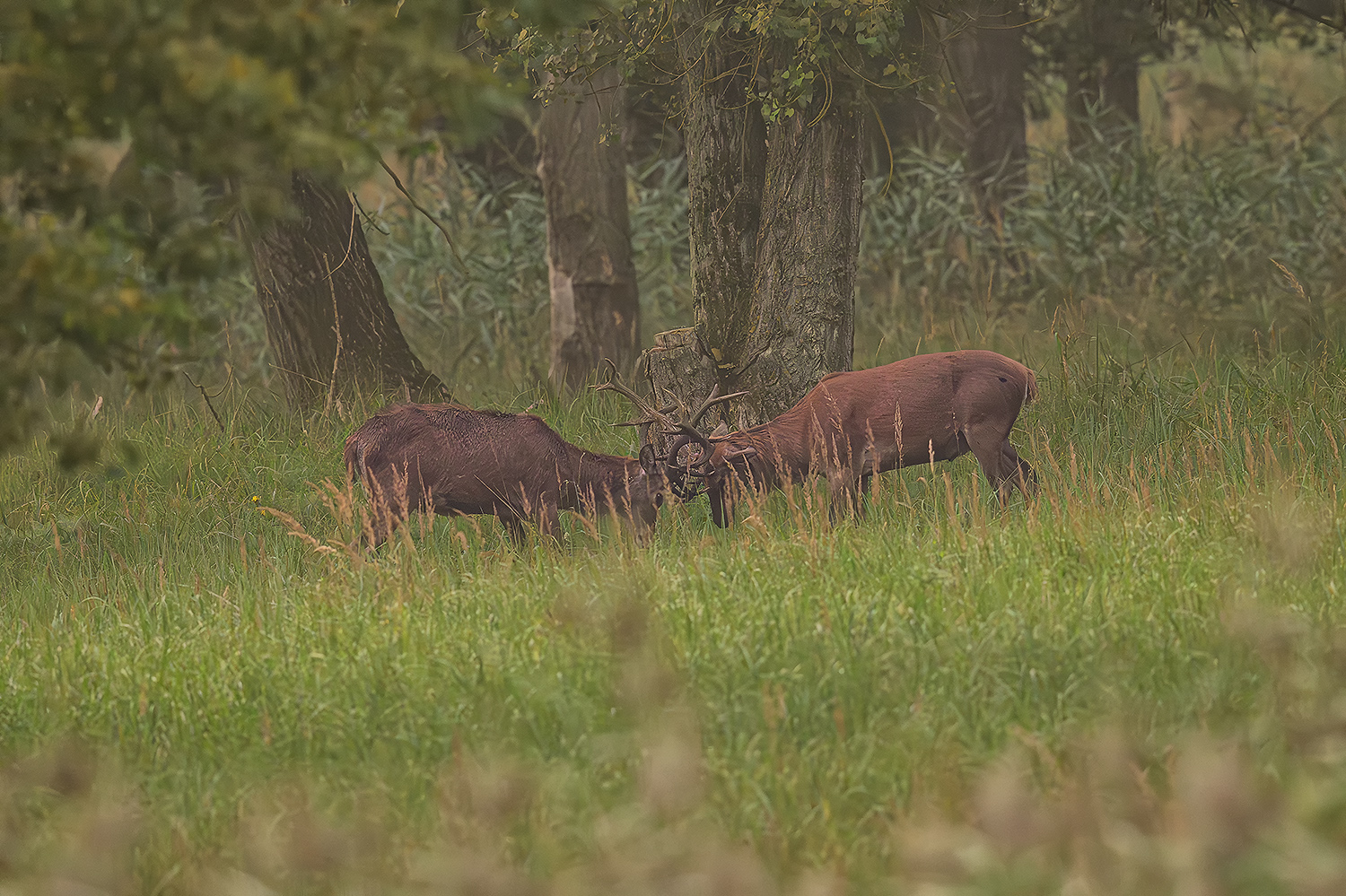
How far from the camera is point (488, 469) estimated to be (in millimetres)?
8305

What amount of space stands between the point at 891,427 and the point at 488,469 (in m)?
2.15

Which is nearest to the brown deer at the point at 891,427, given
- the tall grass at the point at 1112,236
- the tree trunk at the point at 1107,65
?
the tall grass at the point at 1112,236

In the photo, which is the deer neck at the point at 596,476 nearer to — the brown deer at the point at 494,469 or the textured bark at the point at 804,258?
the brown deer at the point at 494,469

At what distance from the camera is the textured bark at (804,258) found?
375 inches

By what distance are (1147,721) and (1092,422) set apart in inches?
213

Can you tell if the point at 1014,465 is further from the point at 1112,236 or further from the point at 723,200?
the point at 1112,236

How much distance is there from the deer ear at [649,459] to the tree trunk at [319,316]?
11.6ft

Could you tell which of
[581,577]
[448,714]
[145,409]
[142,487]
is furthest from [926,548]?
[145,409]

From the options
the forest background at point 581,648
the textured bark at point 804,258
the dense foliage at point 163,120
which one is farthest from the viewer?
the textured bark at point 804,258

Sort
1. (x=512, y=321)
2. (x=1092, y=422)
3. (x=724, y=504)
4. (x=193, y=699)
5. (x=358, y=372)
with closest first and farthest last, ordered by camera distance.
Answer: (x=193, y=699) → (x=724, y=504) → (x=1092, y=422) → (x=358, y=372) → (x=512, y=321)

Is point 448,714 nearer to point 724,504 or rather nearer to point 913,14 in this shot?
point 724,504

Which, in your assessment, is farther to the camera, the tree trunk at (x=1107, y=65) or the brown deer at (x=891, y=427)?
the tree trunk at (x=1107, y=65)

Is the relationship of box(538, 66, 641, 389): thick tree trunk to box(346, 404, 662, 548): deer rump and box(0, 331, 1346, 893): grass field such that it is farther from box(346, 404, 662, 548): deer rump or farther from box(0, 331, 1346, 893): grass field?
box(0, 331, 1346, 893): grass field

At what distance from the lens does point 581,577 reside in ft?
21.4
